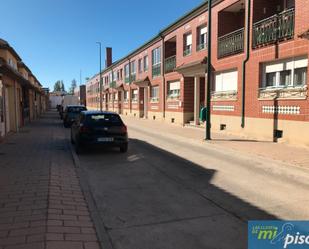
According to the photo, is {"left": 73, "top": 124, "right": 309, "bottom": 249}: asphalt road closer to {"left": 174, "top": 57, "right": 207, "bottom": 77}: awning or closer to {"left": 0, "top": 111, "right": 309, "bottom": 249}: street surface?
{"left": 0, "top": 111, "right": 309, "bottom": 249}: street surface

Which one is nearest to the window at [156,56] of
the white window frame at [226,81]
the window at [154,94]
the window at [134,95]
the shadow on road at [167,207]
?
the window at [154,94]

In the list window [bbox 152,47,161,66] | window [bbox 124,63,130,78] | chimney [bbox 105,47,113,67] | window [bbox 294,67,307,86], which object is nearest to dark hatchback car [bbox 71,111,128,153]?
window [bbox 294,67,307,86]

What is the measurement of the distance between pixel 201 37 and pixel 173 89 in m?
6.19

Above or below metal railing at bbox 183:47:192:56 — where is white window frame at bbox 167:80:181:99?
below

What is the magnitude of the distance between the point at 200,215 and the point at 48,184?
3.34 m

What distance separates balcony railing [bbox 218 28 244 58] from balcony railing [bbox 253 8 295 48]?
116cm

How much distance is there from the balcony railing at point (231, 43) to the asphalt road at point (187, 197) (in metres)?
8.41

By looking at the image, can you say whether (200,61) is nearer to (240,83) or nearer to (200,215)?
(240,83)

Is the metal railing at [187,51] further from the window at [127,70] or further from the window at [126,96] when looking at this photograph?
the window at [126,96]

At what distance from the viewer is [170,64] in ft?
91.1

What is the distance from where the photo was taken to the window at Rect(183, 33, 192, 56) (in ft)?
79.3

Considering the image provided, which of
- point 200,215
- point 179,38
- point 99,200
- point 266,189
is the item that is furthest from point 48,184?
point 179,38

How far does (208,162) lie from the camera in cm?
1024

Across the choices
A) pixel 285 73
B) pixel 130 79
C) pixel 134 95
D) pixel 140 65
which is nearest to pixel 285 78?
pixel 285 73
